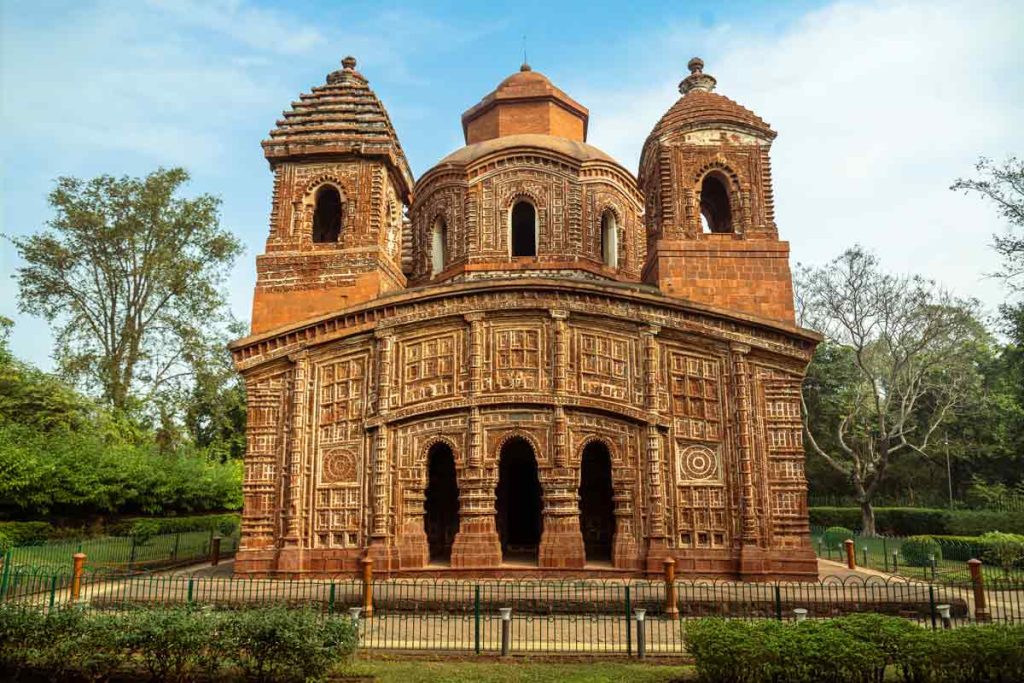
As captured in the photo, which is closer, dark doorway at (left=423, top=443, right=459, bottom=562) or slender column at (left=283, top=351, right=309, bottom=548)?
slender column at (left=283, top=351, right=309, bottom=548)

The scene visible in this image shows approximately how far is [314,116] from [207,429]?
21.8 metres

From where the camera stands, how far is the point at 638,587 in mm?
12523

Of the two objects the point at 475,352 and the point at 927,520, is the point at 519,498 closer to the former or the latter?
the point at 475,352

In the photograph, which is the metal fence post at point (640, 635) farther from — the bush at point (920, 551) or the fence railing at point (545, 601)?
the bush at point (920, 551)

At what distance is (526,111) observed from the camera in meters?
22.5

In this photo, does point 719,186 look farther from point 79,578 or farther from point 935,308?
point 79,578

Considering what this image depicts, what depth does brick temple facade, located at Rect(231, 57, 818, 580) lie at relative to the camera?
47.3ft

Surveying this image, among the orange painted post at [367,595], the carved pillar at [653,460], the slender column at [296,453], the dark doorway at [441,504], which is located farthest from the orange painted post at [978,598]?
the slender column at [296,453]

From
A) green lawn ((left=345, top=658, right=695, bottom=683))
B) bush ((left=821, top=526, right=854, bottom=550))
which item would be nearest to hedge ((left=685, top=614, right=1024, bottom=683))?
green lawn ((left=345, top=658, right=695, bottom=683))

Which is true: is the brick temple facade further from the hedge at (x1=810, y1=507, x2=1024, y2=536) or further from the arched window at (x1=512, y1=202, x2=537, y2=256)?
the hedge at (x1=810, y1=507, x2=1024, y2=536)

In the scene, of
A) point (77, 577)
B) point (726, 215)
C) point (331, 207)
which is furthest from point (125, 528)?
point (726, 215)

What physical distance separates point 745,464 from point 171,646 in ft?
34.9

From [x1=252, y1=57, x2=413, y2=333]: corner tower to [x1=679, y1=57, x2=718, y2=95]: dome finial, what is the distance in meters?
7.80

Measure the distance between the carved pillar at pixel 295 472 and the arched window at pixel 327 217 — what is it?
17.1 feet
